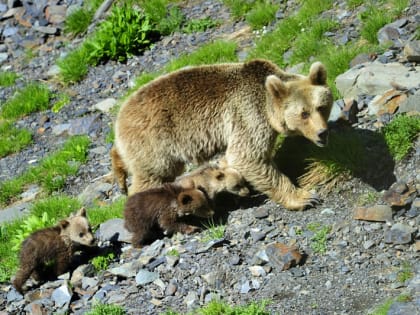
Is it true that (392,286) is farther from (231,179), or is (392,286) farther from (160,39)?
(160,39)

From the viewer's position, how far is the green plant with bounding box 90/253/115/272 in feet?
32.4

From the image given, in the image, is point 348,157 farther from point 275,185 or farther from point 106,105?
point 106,105

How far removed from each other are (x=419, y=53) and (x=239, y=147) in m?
3.51

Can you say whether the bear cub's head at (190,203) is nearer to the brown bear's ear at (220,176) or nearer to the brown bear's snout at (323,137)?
the brown bear's ear at (220,176)

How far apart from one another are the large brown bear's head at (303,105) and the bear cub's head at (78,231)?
2.87 m

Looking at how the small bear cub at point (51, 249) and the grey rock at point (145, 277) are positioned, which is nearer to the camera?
the grey rock at point (145, 277)

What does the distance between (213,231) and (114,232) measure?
158 centimetres

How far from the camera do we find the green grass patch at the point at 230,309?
317 inches

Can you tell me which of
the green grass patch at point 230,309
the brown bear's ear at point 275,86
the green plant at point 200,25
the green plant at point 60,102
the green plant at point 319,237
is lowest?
the green plant at point 60,102

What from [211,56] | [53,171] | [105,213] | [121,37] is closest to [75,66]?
[121,37]

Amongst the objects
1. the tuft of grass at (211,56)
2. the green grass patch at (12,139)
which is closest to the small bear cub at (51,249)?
the green grass patch at (12,139)

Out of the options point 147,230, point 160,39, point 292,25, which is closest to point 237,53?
point 292,25

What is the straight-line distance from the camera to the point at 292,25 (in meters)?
14.5

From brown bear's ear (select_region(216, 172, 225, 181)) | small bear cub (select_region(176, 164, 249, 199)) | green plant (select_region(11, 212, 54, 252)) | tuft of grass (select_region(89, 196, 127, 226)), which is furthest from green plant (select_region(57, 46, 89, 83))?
brown bear's ear (select_region(216, 172, 225, 181))
